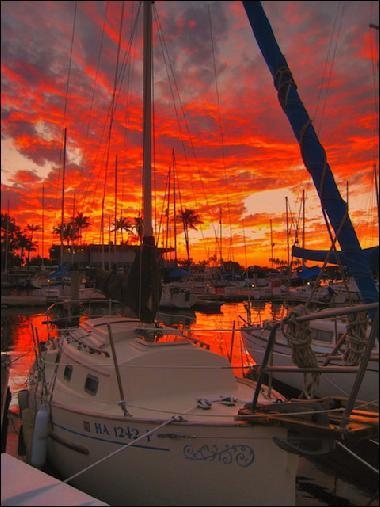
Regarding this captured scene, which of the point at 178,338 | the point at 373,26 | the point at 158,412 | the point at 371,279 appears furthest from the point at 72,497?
the point at 373,26

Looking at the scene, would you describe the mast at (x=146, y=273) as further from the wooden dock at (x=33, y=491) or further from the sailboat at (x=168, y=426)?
the wooden dock at (x=33, y=491)

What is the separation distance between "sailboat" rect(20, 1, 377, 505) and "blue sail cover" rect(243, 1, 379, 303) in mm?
1917

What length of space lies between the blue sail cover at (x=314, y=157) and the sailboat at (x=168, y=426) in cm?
192

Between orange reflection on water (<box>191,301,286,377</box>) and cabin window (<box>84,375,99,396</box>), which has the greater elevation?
cabin window (<box>84,375,99,396</box>)

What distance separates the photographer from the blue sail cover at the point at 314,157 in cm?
684

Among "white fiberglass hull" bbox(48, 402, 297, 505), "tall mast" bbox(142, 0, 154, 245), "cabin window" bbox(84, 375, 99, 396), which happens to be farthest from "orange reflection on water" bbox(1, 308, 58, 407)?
"tall mast" bbox(142, 0, 154, 245)

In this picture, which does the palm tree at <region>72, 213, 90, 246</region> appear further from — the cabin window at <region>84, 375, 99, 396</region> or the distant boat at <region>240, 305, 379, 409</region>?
the cabin window at <region>84, 375, 99, 396</region>

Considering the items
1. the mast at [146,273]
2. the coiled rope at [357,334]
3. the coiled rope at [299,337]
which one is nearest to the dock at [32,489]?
the coiled rope at [299,337]

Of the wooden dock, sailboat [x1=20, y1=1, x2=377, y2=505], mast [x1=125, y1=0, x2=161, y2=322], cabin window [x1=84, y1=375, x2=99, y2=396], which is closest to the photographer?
the wooden dock

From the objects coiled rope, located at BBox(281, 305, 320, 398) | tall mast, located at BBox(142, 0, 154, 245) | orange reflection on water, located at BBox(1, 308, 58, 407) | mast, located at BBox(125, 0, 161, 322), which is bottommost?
orange reflection on water, located at BBox(1, 308, 58, 407)

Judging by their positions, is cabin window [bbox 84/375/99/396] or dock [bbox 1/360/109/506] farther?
cabin window [bbox 84/375/99/396]

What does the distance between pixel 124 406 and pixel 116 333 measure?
102 inches

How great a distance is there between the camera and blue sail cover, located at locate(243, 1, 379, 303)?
6.84 m

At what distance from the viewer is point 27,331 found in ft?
110
